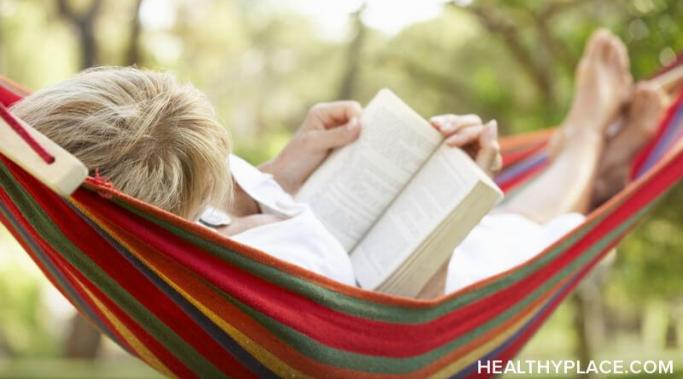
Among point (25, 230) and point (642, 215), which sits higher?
point (25, 230)

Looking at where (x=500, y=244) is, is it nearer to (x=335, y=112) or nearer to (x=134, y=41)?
(x=335, y=112)

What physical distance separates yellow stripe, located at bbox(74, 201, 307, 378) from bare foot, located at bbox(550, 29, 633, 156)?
1288 millimetres

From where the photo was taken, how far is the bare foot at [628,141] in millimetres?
2451

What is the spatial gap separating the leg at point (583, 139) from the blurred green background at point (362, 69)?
42 centimetres

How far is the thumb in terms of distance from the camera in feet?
5.87

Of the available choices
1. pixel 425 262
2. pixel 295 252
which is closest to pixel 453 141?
pixel 425 262

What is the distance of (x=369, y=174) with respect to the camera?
1.75 metres

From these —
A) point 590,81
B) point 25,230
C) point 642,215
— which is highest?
point 25,230

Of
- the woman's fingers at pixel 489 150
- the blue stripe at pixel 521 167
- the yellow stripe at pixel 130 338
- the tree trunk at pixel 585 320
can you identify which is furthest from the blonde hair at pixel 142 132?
the tree trunk at pixel 585 320

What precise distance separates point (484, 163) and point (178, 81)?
0.56m

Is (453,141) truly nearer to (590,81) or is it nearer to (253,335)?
(253,335)

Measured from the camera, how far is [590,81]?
259 cm

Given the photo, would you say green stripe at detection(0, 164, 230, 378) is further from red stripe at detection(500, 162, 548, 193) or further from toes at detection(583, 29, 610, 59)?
toes at detection(583, 29, 610, 59)

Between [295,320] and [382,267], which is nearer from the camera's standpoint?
[295,320]
